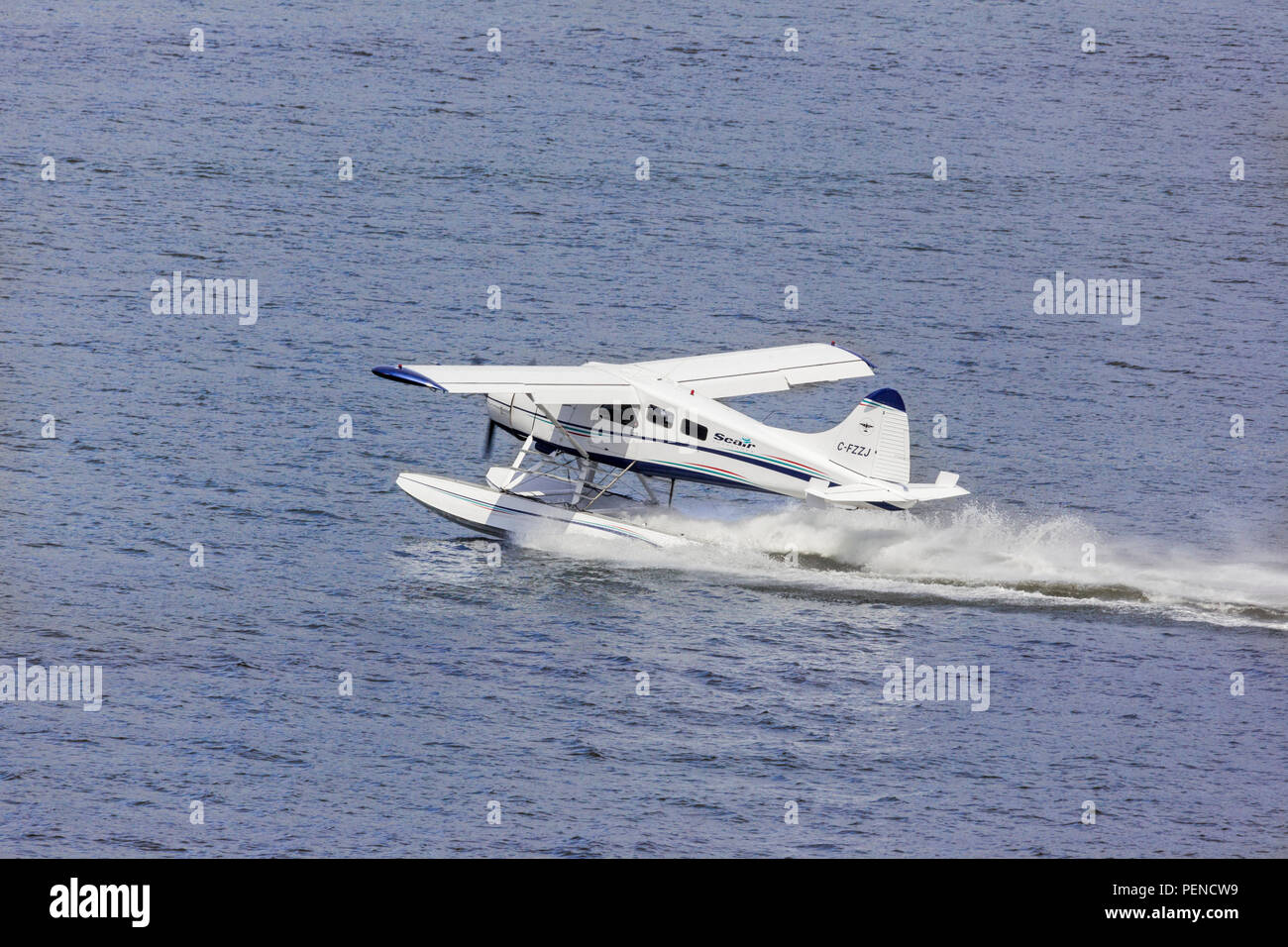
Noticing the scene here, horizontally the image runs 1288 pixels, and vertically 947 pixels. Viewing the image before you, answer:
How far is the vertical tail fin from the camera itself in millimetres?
35500

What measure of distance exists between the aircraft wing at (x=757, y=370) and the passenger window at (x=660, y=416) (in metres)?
1.55

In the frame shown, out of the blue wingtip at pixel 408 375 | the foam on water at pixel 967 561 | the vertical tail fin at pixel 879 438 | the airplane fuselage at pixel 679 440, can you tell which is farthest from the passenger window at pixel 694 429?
the blue wingtip at pixel 408 375

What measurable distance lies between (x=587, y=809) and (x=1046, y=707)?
344 inches

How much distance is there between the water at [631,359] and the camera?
2916 cm

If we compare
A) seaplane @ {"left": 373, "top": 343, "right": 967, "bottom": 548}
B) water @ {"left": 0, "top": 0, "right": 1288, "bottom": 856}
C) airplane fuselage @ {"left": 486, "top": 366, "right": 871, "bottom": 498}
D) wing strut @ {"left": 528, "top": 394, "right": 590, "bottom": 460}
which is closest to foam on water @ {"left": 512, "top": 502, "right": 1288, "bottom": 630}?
water @ {"left": 0, "top": 0, "right": 1288, "bottom": 856}

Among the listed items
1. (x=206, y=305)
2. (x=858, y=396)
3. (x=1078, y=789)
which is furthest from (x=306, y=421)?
(x=1078, y=789)

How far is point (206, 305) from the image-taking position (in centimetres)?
5600

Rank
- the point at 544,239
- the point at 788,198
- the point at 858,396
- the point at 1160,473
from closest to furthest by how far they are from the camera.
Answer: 1. the point at 1160,473
2. the point at 858,396
3. the point at 544,239
4. the point at 788,198

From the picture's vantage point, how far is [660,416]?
37969 mm

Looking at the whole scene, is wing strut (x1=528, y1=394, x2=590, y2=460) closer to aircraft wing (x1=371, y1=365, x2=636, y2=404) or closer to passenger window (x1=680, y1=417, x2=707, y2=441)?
aircraft wing (x1=371, y1=365, x2=636, y2=404)

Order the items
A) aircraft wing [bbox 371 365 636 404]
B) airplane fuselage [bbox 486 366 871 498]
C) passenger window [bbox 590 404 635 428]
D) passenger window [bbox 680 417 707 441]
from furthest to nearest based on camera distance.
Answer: passenger window [bbox 590 404 635 428]
passenger window [bbox 680 417 707 441]
airplane fuselage [bbox 486 366 871 498]
aircraft wing [bbox 371 365 636 404]

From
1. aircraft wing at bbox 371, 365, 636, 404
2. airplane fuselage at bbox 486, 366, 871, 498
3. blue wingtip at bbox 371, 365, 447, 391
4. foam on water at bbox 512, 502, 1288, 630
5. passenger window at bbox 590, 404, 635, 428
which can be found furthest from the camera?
passenger window at bbox 590, 404, 635, 428

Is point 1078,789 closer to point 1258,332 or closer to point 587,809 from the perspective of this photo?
point 587,809

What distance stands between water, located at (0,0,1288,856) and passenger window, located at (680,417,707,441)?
2358mm
